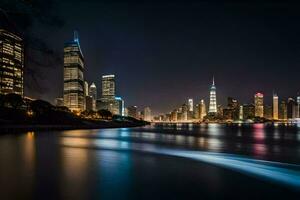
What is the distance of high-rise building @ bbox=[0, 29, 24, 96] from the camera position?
29.3ft

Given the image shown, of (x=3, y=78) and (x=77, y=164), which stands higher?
(x=3, y=78)

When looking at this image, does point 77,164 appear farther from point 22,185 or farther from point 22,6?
point 22,6

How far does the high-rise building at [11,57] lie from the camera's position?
8932mm

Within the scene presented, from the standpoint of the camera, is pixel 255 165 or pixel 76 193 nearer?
pixel 76 193

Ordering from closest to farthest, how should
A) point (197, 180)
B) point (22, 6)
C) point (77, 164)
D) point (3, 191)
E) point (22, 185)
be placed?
point (22, 6) → point (3, 191) → point (22, 185) → point (197, 180) → point (77, 164)

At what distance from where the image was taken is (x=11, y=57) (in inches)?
357

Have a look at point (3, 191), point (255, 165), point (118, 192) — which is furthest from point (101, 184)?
point (255, 165)

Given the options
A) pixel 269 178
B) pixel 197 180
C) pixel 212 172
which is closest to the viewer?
pixel 197 180

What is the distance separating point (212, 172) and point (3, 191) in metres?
10.8

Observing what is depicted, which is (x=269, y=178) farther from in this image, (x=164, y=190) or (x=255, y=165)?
Result: (x=164, y=190)

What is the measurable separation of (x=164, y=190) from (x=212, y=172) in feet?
20.0

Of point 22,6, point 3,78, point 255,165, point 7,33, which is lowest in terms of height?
point 255,165

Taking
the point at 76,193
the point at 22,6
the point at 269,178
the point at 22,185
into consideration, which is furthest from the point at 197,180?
the point at 22,6

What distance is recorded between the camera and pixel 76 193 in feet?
37.7
